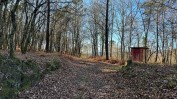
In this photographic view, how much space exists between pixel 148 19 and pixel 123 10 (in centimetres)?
689

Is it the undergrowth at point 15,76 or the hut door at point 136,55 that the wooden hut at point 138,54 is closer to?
the hut door at point 136,55

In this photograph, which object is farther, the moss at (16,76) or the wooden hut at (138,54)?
the wooden hut at (138,54)

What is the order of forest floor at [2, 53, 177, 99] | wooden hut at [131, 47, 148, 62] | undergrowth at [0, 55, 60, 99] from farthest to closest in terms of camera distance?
wooden hut at [131, 47, 148, 62] → forest floor at [2, 53, 177, 99] → undergrowth at [0, 55, 60, 99]

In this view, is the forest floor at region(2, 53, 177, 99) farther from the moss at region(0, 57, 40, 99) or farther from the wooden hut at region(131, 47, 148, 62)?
the wooden hut at region(131, 47, 148, 62)

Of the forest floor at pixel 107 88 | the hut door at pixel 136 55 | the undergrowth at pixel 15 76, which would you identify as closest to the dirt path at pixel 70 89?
the forest floor at pixel 107 88

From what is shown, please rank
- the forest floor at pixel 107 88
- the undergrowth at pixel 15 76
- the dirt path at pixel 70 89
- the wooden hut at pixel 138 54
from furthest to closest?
the wooden hut at pixel 138 54, the dirt path at pixel 70 89, the forest floor at pixel 107 88, the undergrowth at pixel 15 76

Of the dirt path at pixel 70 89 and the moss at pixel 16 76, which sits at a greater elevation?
the moss at pixel 16 76

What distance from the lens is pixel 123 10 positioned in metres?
45.6

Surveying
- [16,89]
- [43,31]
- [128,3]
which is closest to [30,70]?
[16,89]

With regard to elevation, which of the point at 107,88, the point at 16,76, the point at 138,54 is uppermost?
the point at 138,54

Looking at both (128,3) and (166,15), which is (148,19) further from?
(128,3)

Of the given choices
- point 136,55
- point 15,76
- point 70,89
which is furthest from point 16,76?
point 136,55

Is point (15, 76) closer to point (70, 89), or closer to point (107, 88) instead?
point (70, 89)

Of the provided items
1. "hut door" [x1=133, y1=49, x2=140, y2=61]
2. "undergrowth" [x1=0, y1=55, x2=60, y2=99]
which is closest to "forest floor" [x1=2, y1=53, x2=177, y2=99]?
"undergrowth" [x1=0, y1=55, x2=60, y2=99]
